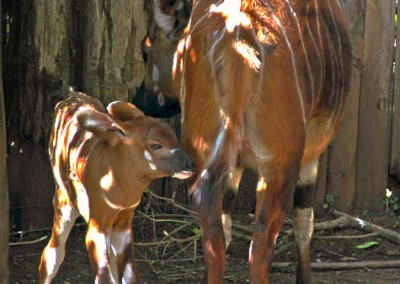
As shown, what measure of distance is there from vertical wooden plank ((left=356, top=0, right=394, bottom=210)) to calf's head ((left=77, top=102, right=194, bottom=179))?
275cm

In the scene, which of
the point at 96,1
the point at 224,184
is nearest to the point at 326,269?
the point at 224,184

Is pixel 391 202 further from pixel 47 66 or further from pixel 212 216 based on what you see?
pixel 212 216

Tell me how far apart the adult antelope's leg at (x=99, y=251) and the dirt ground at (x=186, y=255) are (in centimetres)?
116

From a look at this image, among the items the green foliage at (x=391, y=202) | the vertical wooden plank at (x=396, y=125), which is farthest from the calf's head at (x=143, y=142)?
the green foliage at (x=391, y=202)

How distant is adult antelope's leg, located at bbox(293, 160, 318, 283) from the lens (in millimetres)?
6070

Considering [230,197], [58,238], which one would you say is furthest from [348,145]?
[58,238]

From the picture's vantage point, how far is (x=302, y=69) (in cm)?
502

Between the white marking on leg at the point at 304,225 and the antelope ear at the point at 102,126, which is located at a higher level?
the antelope ear at the point at 102,126

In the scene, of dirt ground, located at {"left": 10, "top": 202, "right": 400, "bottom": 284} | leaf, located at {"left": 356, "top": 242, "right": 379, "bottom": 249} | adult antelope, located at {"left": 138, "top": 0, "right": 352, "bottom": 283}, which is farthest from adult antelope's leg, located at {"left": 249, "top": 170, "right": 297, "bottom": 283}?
leaf, located at {"left": 356, "top": 242, "right": 379, "bottom": 249}

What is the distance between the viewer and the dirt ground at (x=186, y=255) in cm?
625

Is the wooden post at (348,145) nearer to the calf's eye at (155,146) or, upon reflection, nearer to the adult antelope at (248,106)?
the adult antelope at (248,106)

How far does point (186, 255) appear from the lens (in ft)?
22.0

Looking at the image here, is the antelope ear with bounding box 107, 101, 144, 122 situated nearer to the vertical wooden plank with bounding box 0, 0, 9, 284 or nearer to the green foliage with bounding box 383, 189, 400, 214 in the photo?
the vertical wooden plank with bounding box 0, 0, 9, 284

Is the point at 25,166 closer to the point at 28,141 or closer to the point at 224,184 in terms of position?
the point at 28,141
